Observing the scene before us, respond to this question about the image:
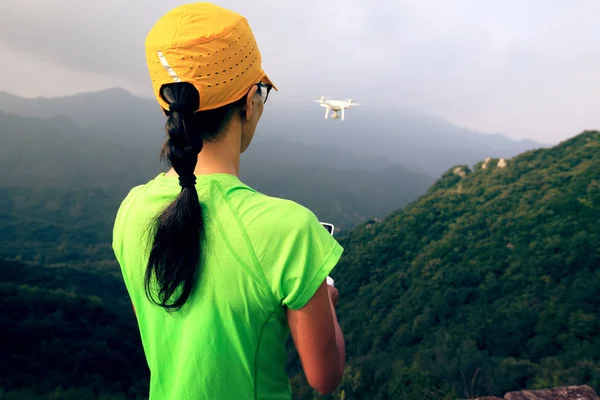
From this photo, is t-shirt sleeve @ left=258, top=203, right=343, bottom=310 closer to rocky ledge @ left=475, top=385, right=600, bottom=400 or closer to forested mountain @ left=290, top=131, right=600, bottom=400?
rocky ledge @ left=475, top=385, right=600, bottom=400

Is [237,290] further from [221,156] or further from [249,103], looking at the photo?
[249,103]

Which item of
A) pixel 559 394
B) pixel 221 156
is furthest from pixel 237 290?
pixel 559 394

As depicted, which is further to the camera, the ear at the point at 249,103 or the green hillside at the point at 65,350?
the green hillside at the point at 65,350

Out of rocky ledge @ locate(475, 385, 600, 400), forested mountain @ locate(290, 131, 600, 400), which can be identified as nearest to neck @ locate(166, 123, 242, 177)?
rocky ledge @ locate(475, 385, 600, 400)

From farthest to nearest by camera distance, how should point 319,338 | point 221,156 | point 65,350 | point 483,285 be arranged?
point 483,285 < point 65,350 < point 221,156 < point 319,338

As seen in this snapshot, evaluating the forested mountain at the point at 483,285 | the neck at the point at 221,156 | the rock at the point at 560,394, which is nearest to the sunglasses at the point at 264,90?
the neck at the point at 221,156

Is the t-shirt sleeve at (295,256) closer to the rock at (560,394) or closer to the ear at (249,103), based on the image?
the ear at (249,103)

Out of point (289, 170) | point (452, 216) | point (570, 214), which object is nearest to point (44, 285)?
point (452, 216)
